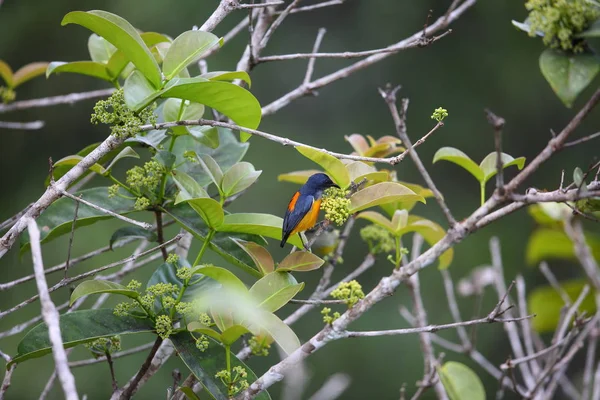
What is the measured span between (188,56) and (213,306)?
2.07 ft

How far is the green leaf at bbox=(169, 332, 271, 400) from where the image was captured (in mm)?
1666

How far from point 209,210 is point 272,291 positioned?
0.25 m

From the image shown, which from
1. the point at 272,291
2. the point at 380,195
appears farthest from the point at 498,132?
the point at 272,291

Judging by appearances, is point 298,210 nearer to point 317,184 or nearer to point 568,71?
point 317,184

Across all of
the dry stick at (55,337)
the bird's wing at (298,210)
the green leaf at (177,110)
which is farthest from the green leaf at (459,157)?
the dry stick at (55,337)

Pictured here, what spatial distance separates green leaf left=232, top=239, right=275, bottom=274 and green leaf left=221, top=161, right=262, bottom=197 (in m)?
0.16

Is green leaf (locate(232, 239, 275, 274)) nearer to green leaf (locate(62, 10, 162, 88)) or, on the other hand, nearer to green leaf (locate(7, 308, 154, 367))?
green leaf (locate(7, 308, 154, 367))

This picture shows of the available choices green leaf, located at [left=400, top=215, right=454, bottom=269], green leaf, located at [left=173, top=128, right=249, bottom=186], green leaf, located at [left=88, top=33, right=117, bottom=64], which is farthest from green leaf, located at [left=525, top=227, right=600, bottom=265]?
green leaf, located at [left=88, top=33, right=117, bottom=64]

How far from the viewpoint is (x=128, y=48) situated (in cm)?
166

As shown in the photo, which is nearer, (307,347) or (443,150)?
(307,347)

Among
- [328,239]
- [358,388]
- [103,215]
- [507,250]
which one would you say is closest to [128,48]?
[103,215]

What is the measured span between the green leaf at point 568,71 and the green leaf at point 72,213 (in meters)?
1.17

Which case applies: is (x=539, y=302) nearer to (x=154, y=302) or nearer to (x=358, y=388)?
(x=154, y=302)

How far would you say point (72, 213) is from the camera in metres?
2.02
